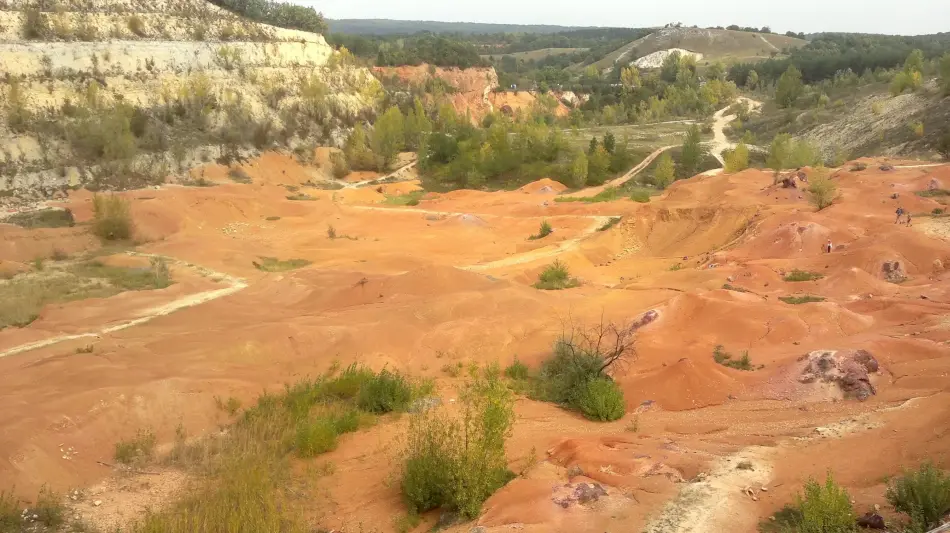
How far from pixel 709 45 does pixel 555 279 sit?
140 meters

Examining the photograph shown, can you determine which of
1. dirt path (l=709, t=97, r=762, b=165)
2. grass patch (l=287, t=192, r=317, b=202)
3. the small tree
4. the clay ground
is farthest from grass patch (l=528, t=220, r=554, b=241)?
dirt path (l=709, t=97, r=762, b=165)

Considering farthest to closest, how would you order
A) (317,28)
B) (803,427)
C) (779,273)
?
(317,28) → (779,273) → (803,427)

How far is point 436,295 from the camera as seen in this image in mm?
17406

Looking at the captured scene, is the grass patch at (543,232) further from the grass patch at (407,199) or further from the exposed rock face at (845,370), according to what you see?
the exposed rock face at (845,370)

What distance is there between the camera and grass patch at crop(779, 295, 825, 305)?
14.9m

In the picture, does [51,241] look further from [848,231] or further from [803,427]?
[848,231]

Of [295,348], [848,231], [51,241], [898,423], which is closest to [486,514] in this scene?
[898,423]

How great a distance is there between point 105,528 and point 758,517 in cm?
752

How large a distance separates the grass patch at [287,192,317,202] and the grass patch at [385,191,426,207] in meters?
4.18

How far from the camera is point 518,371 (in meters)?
13.2

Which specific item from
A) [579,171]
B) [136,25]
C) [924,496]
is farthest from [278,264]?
[136,25]

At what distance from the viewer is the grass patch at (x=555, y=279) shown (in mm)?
19312

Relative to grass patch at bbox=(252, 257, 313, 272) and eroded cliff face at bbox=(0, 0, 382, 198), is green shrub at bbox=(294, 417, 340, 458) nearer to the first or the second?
grass patch at bbox=(252, 257, 313, 272)

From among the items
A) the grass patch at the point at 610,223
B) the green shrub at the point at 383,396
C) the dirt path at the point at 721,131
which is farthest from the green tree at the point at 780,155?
the green shrub at the point at 383,396
